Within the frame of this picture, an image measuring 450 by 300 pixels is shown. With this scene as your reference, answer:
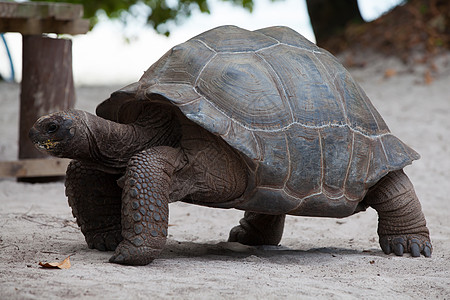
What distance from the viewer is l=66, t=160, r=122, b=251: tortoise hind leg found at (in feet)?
12.6

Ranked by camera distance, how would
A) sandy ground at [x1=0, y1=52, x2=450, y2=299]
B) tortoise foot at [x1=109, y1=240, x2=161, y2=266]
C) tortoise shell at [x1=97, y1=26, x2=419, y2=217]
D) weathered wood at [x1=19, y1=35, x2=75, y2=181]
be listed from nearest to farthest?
sandy ground at [x1=0, y1=52, x2=450, y2=299], tortoise foot at [x1=109, y1=240, x2=161, y2=266], tortoise shell at [x1=97, y1=26, x2=419, y2=217], weathered wood at [x1=19, y1=35, x2=75, y2=181]

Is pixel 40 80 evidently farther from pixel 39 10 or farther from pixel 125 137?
pixel 125 137

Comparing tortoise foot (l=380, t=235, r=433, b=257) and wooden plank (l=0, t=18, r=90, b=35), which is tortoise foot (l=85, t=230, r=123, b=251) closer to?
tortoise foot (l=380, t=235, r=433, b=257)

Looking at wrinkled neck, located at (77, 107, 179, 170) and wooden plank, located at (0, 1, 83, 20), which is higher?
wooden plank, located at (0, 1, 83, 20)

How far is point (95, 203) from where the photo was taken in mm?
3930

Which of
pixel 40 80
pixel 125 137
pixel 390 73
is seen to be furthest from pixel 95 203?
pixel 390 73

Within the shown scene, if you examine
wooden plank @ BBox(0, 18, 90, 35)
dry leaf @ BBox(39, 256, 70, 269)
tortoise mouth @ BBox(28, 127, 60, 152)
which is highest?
wooden plank @ BBox(0, 18, 90, 35)

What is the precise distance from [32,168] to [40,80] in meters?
0.90

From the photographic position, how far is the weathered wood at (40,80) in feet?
22.1

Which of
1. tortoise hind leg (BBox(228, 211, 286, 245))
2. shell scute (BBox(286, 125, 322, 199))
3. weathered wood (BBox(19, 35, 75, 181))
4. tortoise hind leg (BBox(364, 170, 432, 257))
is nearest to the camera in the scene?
shell scute (BBox(286, 125, 322, 199))

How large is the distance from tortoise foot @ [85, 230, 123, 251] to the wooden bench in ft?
9.63

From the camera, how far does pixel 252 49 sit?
152 inches

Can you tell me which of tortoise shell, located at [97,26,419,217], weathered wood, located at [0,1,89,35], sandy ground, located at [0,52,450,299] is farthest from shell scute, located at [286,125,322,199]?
weathered wood, located at [0,1,89,35]

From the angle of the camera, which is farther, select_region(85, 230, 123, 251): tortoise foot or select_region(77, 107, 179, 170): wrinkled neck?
select_region(85, 230, 123, 251): tortoise foot
